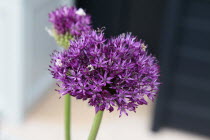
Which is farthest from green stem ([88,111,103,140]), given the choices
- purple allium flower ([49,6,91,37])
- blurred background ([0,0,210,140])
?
blurred background ([0,0,210,140])

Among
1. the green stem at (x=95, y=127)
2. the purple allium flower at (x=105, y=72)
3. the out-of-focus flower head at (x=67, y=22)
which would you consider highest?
the out-of-focus flower head at (x=67, y=22)

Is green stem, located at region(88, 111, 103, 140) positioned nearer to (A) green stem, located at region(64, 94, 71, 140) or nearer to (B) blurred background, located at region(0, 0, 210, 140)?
(A) green stem, located at region(64, 94, 71, 140)

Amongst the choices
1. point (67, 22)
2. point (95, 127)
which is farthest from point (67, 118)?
point (67, 22)

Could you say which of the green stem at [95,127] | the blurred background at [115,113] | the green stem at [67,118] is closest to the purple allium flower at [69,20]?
the green stem at [67,118]

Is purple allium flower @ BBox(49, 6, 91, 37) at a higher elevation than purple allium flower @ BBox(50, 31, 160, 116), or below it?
higher
